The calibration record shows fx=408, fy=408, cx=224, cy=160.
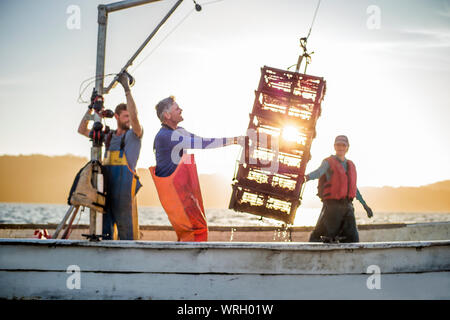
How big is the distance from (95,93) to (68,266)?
1868mm

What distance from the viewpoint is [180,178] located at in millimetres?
3916

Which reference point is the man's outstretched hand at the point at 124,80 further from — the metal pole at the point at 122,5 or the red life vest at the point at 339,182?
the red life vest at the point at 339,182

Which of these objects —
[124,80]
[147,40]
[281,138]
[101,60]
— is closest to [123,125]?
[124,80]

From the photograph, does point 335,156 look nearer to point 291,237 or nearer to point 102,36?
point 291,237

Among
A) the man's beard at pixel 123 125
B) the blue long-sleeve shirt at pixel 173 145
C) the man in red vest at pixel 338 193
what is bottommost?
the man in red vest at pixel 338 193

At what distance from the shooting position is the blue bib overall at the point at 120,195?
442 centimetres

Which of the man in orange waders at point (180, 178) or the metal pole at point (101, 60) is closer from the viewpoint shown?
the man in orange waders at point (180, 178)

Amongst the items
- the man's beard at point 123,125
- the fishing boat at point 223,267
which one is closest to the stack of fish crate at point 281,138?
the fishing boat at point 223,267

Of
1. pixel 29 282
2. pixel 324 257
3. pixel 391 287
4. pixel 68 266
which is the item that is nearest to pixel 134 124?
pixel 68 266

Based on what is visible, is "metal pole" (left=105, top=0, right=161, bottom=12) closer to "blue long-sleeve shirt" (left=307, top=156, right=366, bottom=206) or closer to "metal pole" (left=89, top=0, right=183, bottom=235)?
"metal pole" (left=89, top=0, right=183, bottom=235)

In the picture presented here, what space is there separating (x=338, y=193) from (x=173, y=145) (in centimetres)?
242

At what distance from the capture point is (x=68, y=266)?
383 cm

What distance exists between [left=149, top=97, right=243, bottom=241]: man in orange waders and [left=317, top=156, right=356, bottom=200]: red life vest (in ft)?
5.98
